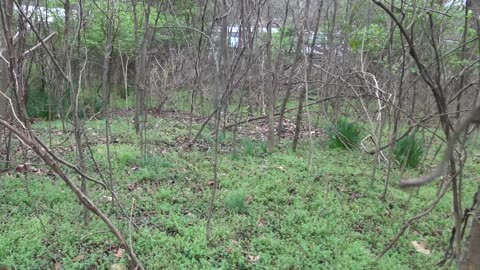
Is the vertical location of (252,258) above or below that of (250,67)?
below

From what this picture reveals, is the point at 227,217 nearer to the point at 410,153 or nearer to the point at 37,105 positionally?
the point at 410,153

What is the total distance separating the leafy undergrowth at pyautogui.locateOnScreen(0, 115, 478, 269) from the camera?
3.01m

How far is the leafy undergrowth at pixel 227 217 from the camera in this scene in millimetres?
3014

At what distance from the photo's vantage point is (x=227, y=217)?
12.1 feet

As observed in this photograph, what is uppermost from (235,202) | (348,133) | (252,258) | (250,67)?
(250,67)

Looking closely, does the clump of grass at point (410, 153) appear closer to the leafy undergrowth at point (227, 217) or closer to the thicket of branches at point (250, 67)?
the thicket of branches at point (250, 67)

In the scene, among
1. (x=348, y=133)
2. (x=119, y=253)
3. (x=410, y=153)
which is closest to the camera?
(x=119, y=253)

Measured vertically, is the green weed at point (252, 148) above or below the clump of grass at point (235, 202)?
above

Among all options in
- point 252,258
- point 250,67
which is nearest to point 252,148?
point 250,67

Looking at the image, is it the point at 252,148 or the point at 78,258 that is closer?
the point at 78,258

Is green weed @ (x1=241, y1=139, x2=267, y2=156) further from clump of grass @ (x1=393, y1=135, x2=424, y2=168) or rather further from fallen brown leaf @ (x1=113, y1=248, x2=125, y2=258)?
fallen brown leaf @ (x1=113, y1=248, x2=125, y2=258)

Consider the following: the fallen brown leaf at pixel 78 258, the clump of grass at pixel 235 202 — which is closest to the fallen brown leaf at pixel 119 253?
the fallen brown leaf at pixel 78 258

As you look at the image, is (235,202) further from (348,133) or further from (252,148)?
(348,133)

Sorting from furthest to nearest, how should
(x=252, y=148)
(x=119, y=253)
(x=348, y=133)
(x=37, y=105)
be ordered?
1. (x=37, y=105)
2. (x=348, y=133)
3. (x=252, y=148)
4. (x=119, y=253)
